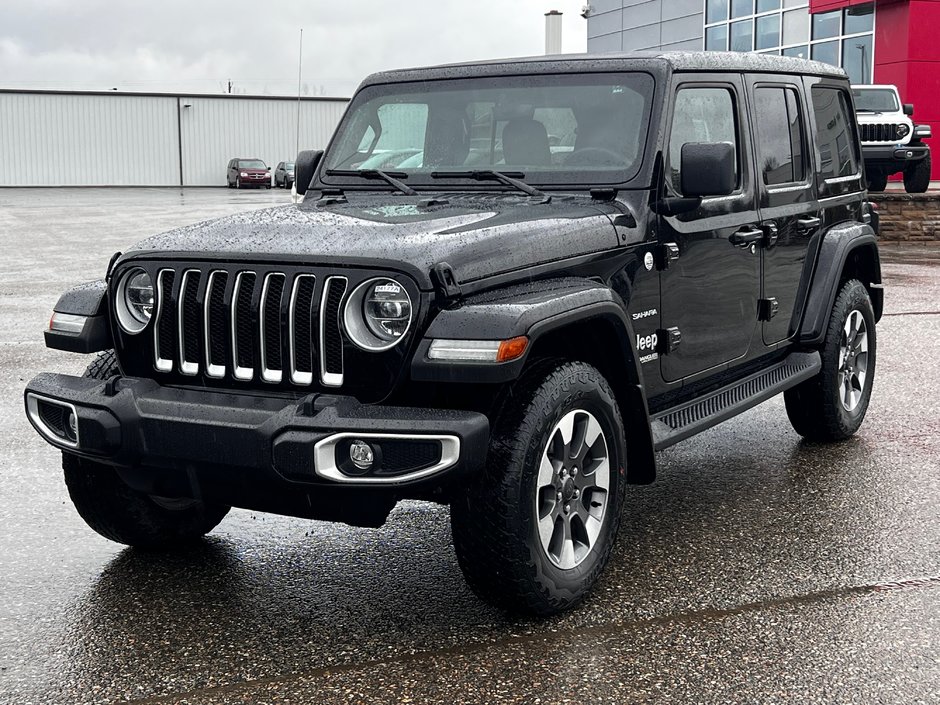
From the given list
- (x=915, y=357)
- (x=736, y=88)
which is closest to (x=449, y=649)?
(x=736, y=88)

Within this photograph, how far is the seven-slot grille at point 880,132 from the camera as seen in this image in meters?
22.2

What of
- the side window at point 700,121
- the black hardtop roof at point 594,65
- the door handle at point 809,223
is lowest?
the door handle at point 809,223

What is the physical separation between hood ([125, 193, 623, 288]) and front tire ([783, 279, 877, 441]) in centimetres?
208

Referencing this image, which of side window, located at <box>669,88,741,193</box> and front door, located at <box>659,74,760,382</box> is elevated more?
side window, located at <box>669,88,741,193</box>

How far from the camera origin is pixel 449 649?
378 cm

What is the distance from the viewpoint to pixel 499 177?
15.8 ft

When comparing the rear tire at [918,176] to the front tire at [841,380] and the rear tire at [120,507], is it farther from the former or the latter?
the rear tire at [120,507]

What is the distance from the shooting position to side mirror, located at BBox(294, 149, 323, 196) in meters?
5.62

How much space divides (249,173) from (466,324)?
2008 inches

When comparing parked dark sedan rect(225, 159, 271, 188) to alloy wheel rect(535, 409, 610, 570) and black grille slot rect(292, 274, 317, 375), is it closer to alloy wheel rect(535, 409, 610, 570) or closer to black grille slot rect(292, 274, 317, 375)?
alloy wheel rect(535, 409, 610, 570)

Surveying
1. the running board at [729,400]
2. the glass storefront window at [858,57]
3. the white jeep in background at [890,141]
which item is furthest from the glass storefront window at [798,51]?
the running board at [729,400]

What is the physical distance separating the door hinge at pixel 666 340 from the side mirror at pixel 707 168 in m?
0.54

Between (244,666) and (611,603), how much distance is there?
4.18 ft

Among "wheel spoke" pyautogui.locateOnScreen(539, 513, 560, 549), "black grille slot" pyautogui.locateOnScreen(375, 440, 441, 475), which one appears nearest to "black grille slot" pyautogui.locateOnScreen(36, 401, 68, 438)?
"black grille slot" pyautogui.locateOnScreen(375, 440, 441, 475)
